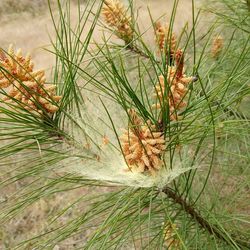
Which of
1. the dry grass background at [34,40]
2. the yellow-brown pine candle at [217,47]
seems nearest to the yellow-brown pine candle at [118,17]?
the yellow-brown pine candle at [217,47]

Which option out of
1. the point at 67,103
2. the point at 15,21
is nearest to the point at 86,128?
the point at 67,103

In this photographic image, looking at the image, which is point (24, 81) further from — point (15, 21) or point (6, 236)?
point (15, 21)

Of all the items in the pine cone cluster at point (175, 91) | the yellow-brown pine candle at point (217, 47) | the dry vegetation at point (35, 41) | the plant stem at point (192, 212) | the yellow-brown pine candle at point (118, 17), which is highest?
the yellow-brown pine candle at point (118, 17)

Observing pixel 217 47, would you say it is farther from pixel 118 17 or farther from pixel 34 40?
pixel 34 40

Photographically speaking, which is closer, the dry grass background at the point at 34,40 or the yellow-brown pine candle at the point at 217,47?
the yellow-brown pine candle at the point at 217,47

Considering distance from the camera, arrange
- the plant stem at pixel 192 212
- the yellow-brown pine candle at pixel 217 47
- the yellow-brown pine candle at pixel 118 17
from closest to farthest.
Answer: the plant stem at pixel 192 212
the yellow-brown pine candle at pixel 118 17
the yellow-brown pine candle at pixel 217 47

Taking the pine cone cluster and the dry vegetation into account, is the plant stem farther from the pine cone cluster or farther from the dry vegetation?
the dry vegetation

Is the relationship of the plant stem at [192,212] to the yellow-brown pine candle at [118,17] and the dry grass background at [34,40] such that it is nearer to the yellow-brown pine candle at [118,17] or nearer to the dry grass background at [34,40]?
the yellow-brown pine candle at [118,17]
